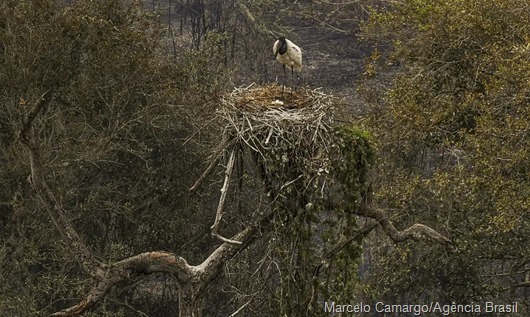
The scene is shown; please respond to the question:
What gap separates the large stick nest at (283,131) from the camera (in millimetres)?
8133

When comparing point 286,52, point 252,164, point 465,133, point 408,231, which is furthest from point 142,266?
point 465,133

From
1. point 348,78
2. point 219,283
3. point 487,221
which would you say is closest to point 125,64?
point 219,283

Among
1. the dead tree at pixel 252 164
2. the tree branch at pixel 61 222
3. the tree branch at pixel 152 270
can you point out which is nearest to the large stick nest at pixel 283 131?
the dead tree at pixel 252 164

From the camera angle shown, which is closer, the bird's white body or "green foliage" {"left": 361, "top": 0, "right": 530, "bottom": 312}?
the bird's white body

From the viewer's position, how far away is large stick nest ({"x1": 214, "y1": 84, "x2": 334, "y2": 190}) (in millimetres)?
8133

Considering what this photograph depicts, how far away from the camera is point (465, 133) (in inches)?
515

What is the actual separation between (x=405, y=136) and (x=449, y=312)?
3.43 metres

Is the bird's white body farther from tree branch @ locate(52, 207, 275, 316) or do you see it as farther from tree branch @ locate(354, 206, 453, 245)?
tree branch @ locate(52, 207, 275, 316)

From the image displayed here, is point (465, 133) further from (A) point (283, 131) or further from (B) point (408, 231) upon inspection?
(A) point (283, 131)

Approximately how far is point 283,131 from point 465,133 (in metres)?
5.87

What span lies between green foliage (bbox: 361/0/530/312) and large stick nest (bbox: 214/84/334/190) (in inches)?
166

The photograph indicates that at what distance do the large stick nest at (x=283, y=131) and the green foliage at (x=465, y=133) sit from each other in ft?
13.8

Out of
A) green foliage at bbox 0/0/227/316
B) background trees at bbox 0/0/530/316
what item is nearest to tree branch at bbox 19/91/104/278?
background trees at bbox 0/0/530/316

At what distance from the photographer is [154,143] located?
16953 millimetres
